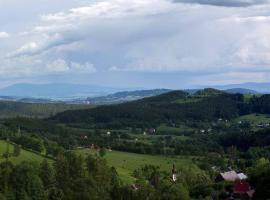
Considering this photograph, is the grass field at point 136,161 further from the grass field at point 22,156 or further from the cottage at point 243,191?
the cottage at point 243,191

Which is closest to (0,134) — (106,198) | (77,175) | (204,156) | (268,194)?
(204,156)

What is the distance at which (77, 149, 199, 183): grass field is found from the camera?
158 meters

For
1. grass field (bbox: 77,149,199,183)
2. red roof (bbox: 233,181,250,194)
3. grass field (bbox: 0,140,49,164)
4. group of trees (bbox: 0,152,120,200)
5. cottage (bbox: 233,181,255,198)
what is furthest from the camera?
grass field (bbox: 77,149,199,183)

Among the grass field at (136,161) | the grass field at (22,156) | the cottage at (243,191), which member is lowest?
the grass field at (136,161)

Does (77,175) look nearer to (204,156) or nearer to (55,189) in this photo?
(55,189)

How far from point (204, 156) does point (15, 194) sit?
103 m

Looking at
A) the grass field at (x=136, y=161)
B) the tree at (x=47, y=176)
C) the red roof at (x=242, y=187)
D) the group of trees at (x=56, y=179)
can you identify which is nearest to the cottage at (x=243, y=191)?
the red roof at (x=242, y=187)

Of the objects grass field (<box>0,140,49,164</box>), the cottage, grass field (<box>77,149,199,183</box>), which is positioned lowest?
grass field (<box>77,149,199,183</box>)

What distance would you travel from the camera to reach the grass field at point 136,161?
157962mm

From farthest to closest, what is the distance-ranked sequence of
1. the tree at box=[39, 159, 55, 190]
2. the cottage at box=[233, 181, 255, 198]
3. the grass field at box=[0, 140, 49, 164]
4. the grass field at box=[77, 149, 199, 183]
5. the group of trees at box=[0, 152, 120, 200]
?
the grass field at box=[77, 149, 199, 183] → the grass field at box=[0, 140, 49, 164] → the tree at box=[39, 159, 55, 190] → the group of trees at box=[0, 152, 120, 200] → the cottage at box=[233, 181, 255, 198]

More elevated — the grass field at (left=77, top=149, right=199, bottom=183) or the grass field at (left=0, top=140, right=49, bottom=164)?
the grass field at (left=0, top=140, right=49, bottom=164)

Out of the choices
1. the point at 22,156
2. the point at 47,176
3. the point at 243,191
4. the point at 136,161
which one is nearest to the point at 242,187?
the point at 243,191

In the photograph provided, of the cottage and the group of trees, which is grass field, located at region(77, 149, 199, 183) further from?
the cottage

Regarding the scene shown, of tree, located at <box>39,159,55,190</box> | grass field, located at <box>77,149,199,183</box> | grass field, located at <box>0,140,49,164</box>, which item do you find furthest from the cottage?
grass field, located at <box>0,140,49,164</box>
